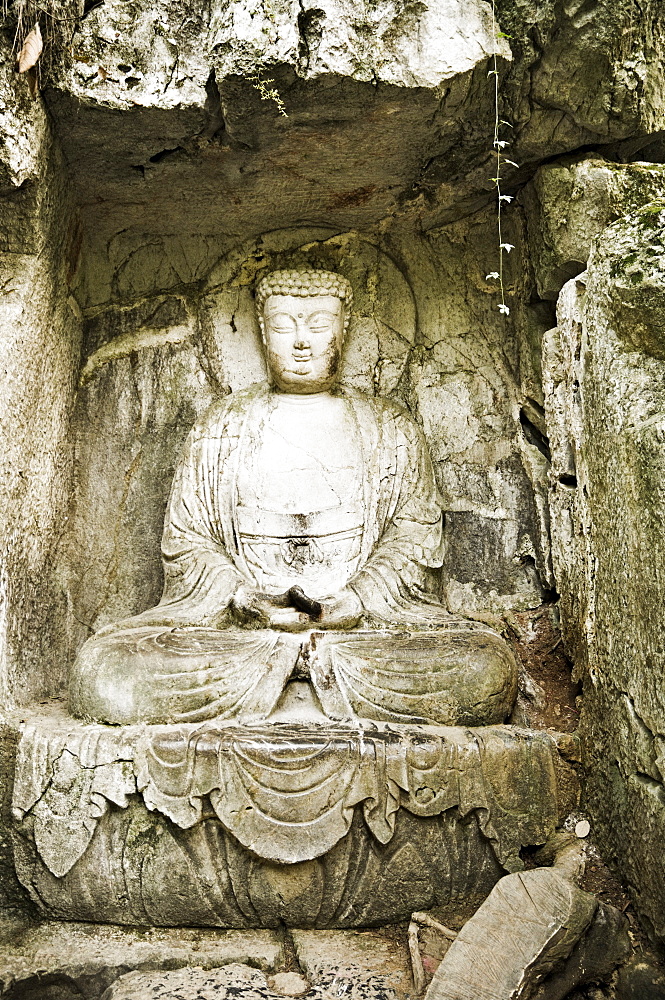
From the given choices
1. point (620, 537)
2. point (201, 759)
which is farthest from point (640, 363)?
point (201, 759)

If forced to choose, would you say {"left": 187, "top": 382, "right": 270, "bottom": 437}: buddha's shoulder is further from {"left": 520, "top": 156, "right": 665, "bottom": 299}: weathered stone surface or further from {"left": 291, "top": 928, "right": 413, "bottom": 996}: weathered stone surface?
{"left": 291, "top": 928, "right": 413, "bottom": 996}: weathered stone surface

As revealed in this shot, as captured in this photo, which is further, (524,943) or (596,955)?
(596,955)

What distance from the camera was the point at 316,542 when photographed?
451 centimetres

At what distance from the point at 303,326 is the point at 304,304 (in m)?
0.10

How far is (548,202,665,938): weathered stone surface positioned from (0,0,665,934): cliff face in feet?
0.04

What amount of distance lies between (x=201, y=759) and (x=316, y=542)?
1.36 m

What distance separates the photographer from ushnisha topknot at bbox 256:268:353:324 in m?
4.77

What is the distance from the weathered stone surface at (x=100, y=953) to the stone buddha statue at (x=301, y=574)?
26.9 inches

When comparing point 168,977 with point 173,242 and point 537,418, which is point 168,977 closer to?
point 537,418

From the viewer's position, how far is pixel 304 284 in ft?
15.6

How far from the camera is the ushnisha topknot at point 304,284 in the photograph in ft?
15.6

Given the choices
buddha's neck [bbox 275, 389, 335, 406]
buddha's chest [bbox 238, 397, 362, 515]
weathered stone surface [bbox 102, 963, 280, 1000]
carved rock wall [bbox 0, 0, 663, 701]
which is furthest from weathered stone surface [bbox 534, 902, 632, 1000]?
buddha's neck [bbox 275, 389, 335, 406]

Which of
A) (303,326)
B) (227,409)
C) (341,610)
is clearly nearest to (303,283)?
(303,326)

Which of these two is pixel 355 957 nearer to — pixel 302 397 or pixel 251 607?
pixel 251 607
